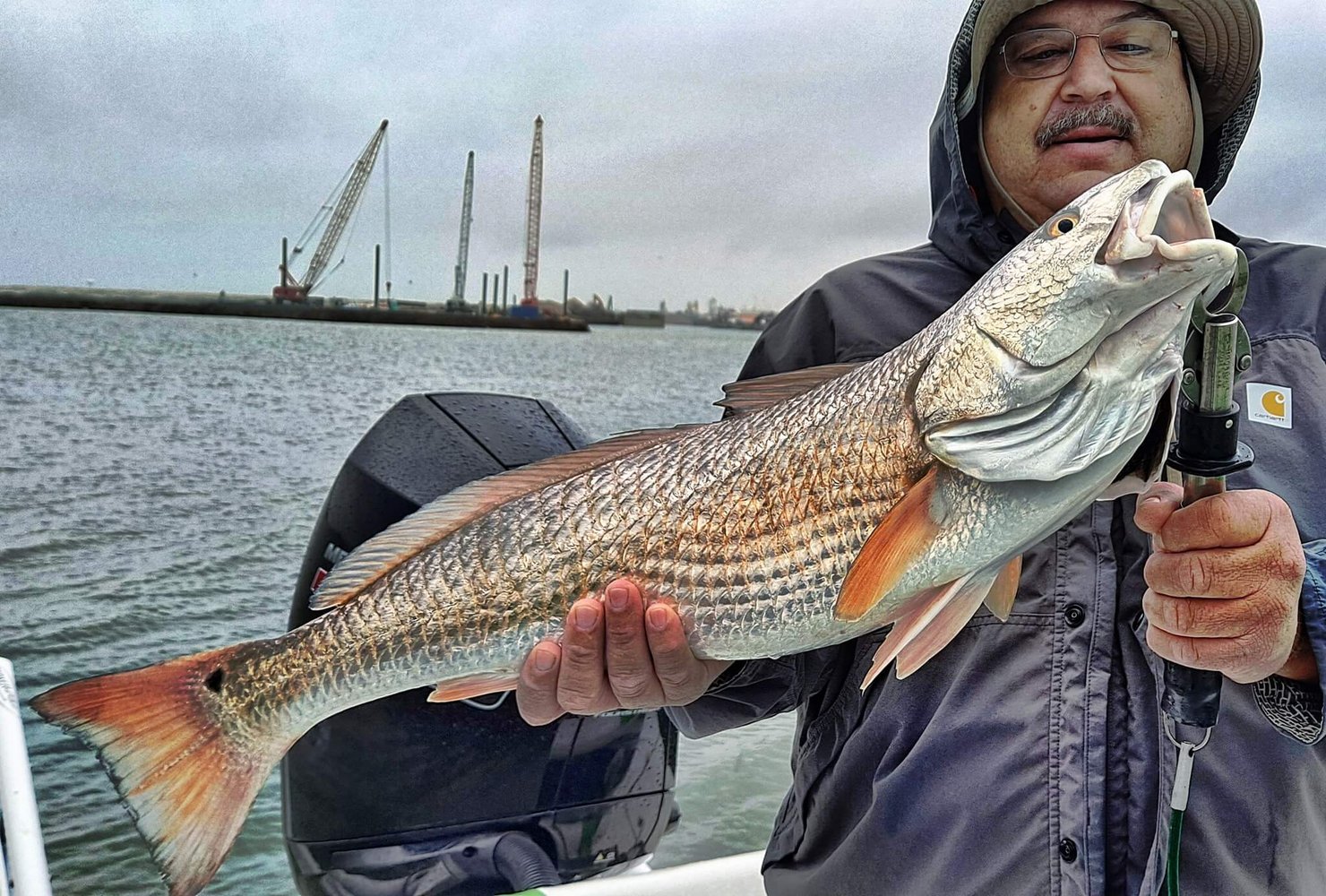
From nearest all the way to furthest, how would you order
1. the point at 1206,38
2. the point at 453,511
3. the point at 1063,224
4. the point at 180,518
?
1. the point at 1063,224
2. the point at 453,511
3. the point at 1206,38
4. the point at 180,518

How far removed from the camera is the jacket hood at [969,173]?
231cm

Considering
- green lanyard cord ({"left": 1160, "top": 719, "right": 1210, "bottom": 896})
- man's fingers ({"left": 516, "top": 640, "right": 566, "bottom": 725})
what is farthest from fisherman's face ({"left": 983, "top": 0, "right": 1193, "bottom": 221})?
man's fingers ({"left": 516, "top": 640, "right": 566, "bottom": 725})

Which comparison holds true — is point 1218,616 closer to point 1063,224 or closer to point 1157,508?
point 1157,508

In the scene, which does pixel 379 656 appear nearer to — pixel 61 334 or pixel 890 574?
pixel 890 574

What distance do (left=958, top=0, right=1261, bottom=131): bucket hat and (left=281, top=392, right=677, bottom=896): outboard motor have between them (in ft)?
6.14

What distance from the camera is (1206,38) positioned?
229cm

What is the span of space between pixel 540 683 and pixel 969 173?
1543 millimetres

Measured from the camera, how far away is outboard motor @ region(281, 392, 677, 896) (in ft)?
9.48

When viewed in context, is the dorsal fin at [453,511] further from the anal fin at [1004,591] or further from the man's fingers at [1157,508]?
the man's fingers at [1157,508]

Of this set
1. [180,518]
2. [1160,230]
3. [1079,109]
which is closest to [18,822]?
[1160,230]

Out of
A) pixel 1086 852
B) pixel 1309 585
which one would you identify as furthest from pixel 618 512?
pixel 1309 585

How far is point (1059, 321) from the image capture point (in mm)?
1462

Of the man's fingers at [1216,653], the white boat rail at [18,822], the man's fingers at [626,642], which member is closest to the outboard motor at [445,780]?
the white boat rail at [18,822]

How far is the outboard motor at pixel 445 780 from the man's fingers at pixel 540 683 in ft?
A: 3.13
